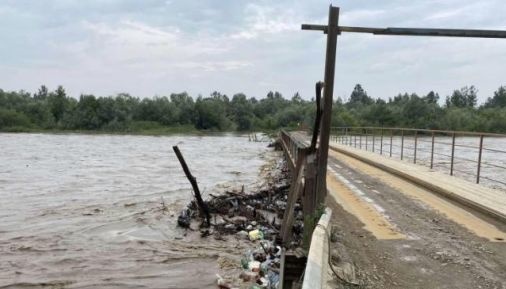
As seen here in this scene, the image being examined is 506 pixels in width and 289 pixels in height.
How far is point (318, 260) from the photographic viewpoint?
535 cm

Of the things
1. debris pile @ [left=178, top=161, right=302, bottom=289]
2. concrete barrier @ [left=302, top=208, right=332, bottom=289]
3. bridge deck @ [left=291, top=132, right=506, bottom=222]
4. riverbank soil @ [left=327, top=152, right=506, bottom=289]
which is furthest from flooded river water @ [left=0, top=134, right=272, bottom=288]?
bridge deck @ [left=291, top=132, right=506, bottom=222]

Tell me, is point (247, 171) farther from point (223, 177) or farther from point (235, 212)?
point (235, 212)

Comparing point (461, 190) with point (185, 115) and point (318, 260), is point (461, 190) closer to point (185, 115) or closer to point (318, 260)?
point (318, 260)

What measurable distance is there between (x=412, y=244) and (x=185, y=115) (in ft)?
390

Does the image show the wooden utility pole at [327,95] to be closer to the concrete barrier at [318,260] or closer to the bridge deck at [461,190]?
the concrete barrier at [318,260]

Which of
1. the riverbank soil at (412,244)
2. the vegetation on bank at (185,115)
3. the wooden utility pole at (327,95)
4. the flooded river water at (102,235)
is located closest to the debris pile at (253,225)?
the flooded river water at (102,235)

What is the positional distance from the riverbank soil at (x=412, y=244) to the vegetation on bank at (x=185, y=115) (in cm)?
9664

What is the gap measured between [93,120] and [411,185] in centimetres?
11092

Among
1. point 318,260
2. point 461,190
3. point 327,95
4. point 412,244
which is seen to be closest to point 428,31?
point 327,95

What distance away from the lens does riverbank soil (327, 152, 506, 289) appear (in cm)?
587

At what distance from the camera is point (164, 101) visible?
416 feet

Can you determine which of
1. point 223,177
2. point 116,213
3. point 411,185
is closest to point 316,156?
point 411,185

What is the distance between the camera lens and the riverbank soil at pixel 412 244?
231 inches

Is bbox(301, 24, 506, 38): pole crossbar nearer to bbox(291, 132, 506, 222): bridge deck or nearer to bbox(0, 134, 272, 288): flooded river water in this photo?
bbox(291, 132, 506, 222): bridge deck
